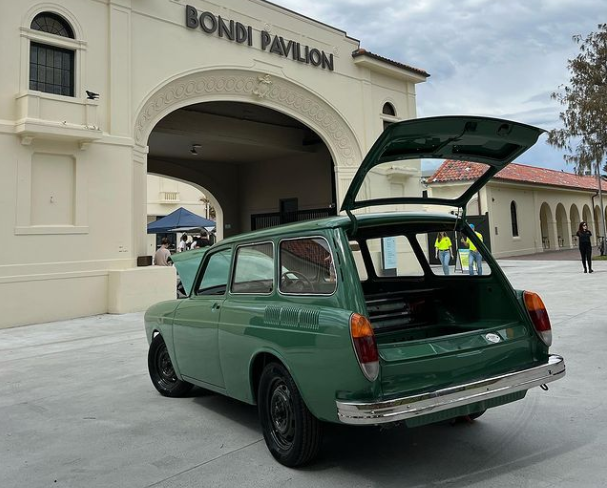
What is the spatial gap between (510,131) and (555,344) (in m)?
4.35

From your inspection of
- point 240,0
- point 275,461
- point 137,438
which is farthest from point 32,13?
point 275,461

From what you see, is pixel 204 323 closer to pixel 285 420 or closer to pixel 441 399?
pixel 285 420

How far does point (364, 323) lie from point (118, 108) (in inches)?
441

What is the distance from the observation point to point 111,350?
8117 mm

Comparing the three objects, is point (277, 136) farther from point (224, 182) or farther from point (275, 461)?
point (275, 461)

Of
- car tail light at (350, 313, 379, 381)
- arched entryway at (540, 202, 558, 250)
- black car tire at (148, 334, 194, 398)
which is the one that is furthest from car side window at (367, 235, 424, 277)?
arched entryway at (540, 202, 558, 250)

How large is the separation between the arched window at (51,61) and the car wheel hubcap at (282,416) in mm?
10616

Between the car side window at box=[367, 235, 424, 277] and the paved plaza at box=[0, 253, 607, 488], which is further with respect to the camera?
the car side window at box=[367, 235, 424, 277]

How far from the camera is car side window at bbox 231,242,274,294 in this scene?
3.99 meters

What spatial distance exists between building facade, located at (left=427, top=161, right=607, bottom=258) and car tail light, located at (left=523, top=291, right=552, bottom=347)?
20830mm

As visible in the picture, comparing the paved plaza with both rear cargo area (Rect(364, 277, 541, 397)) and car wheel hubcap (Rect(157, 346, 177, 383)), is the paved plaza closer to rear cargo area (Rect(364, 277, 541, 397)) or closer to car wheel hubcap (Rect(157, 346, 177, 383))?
car wheel hubcap (Rect(157, 346, 177, 383))

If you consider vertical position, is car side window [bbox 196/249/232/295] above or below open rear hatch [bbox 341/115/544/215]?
below

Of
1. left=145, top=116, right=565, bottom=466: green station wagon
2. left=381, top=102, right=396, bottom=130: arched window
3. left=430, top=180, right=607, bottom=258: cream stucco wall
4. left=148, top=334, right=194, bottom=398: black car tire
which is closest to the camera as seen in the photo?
left=145, top=116, right=565, bottom=466: green station wagon

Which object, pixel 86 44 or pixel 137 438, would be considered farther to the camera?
pixel 86 44
